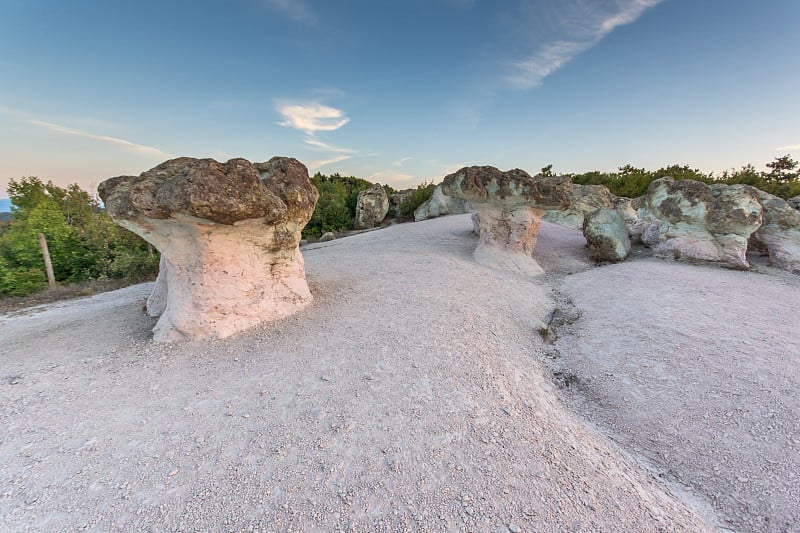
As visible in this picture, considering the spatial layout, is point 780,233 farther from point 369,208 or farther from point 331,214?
point 331,214

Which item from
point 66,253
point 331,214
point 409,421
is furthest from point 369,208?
point 409,421

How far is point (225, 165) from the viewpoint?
3.89m

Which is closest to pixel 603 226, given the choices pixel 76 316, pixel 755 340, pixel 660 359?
pixel 755 340

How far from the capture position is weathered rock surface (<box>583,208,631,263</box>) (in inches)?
319

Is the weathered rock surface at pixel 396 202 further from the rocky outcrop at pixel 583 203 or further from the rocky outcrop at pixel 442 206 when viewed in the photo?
the rocky outcrop at pixel 583 203

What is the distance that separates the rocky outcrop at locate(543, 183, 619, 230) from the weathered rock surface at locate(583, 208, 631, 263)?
391 cm

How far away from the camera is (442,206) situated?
16.8 metres

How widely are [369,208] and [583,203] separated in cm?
1075

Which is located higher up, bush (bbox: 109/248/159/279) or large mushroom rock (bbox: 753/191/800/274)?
large mushroom rock (bbox: 753/191/800/274)

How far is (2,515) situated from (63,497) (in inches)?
10.2

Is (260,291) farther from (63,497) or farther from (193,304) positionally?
(63,497)

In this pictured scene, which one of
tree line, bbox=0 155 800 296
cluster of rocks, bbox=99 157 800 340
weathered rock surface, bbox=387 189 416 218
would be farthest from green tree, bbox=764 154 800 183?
weathered rock surface, bbox=387 189 416 218

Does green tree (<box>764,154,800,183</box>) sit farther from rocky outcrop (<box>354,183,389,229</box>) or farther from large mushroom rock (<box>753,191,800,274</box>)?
rocky outcrop (<box>354,183,389,229</box>)

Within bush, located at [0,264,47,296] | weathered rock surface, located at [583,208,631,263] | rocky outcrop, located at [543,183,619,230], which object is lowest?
bush, located at [0,264,47,296]
